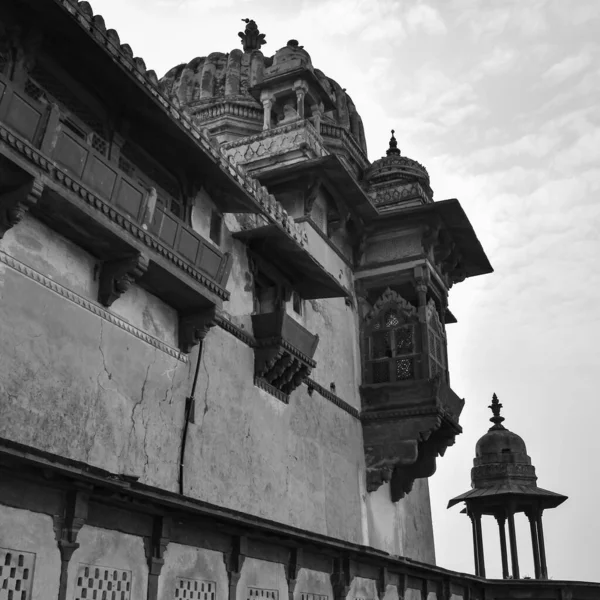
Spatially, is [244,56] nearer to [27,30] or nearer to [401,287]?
[401,287]

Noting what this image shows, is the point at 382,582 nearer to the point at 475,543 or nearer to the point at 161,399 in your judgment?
the point at 161,399

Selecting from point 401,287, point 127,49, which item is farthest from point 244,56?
point 127,49

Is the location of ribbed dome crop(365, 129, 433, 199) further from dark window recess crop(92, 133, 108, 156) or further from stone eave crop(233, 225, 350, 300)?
dark window recess crop(92, 133, 108, 156)

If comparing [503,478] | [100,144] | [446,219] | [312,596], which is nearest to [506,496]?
[503,478]

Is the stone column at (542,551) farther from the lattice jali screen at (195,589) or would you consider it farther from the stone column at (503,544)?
the lattice jali screen at (195,589)

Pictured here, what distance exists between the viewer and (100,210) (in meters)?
7.40

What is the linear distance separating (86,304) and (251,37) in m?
19.5

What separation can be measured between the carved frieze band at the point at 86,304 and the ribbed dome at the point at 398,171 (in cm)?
947

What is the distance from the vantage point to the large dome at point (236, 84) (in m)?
21.7

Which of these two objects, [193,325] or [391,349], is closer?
[193,325]

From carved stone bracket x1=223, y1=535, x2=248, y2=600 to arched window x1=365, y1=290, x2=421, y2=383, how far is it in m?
7.55

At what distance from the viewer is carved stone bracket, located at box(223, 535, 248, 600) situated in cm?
699

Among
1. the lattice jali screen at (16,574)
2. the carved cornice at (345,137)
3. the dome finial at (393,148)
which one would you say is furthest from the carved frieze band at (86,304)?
the carved cornice at (345,137)

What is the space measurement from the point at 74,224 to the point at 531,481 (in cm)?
1475
